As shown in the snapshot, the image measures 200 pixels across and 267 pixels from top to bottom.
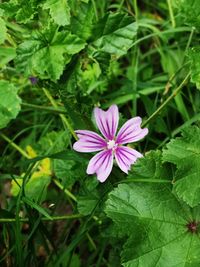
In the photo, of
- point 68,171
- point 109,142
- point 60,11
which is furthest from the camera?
point 68,171

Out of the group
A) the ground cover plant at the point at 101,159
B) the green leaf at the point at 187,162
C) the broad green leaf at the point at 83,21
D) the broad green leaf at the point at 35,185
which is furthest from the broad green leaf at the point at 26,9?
the broad green leaf at the point at 35,185

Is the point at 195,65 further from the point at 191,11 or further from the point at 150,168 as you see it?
the point at 150,168

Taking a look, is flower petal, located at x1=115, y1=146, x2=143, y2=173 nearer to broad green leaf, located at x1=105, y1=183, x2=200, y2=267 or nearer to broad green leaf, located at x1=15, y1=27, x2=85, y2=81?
broad green leaf, located at x1=105, y1=183, x2=200, y2=267

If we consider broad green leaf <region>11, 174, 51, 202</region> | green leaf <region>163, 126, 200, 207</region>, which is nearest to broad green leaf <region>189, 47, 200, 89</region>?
green leaf <region>163, 126, 200, 207</region>

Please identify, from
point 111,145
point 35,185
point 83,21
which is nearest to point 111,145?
point 111,145

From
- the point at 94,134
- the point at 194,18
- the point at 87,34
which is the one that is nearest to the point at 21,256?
the point at 94,134

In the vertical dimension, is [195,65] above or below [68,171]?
above

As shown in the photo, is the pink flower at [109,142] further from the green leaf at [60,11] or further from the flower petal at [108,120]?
the green leaf at [60,11]
